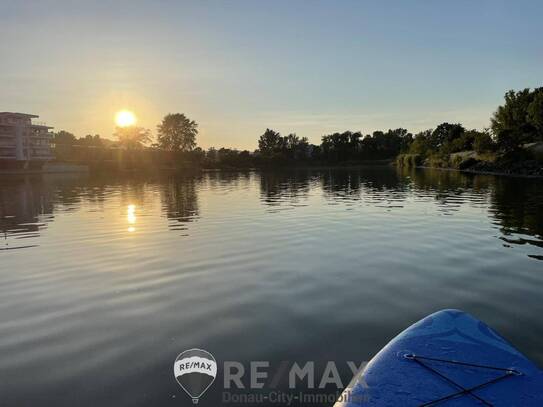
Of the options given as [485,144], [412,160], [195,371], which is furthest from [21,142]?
[195,371]

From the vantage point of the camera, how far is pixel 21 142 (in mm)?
104250

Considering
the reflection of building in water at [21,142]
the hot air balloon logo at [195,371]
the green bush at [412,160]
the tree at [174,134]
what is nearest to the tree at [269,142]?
the tree at [174,134]

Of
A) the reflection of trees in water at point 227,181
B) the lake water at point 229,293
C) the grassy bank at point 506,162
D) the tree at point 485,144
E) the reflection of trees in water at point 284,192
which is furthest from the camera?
the tree at point 485,144

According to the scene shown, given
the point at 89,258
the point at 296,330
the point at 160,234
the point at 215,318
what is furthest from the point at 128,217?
the point at 296,330

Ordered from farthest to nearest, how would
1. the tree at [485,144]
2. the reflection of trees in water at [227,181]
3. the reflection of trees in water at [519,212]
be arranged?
the tree at [485,144], the reflection of trees in water at [227,181], the reflection of trees in water at [519,212]

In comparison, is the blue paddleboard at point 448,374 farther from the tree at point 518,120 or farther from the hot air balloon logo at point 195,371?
the tree at point 518,120

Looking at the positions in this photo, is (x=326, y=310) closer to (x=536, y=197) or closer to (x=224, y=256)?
(x=224, y=256)

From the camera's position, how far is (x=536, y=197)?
2958 cm

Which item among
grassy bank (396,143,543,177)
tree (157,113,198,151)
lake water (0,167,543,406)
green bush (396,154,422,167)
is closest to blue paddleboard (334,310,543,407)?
lake water (0,167,543,406)

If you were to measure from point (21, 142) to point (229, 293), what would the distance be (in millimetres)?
115725

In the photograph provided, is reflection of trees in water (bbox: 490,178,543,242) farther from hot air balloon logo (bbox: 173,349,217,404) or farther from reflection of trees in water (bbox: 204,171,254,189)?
reflection of trees in water (bbox: 204,171,254,189)

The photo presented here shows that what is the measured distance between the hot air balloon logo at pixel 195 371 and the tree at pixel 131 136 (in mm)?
170793

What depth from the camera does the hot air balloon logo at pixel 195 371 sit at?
240 inches

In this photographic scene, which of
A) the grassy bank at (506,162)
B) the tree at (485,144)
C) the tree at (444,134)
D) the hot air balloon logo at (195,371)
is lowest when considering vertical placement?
the hot air balloon logo at (195,371)
